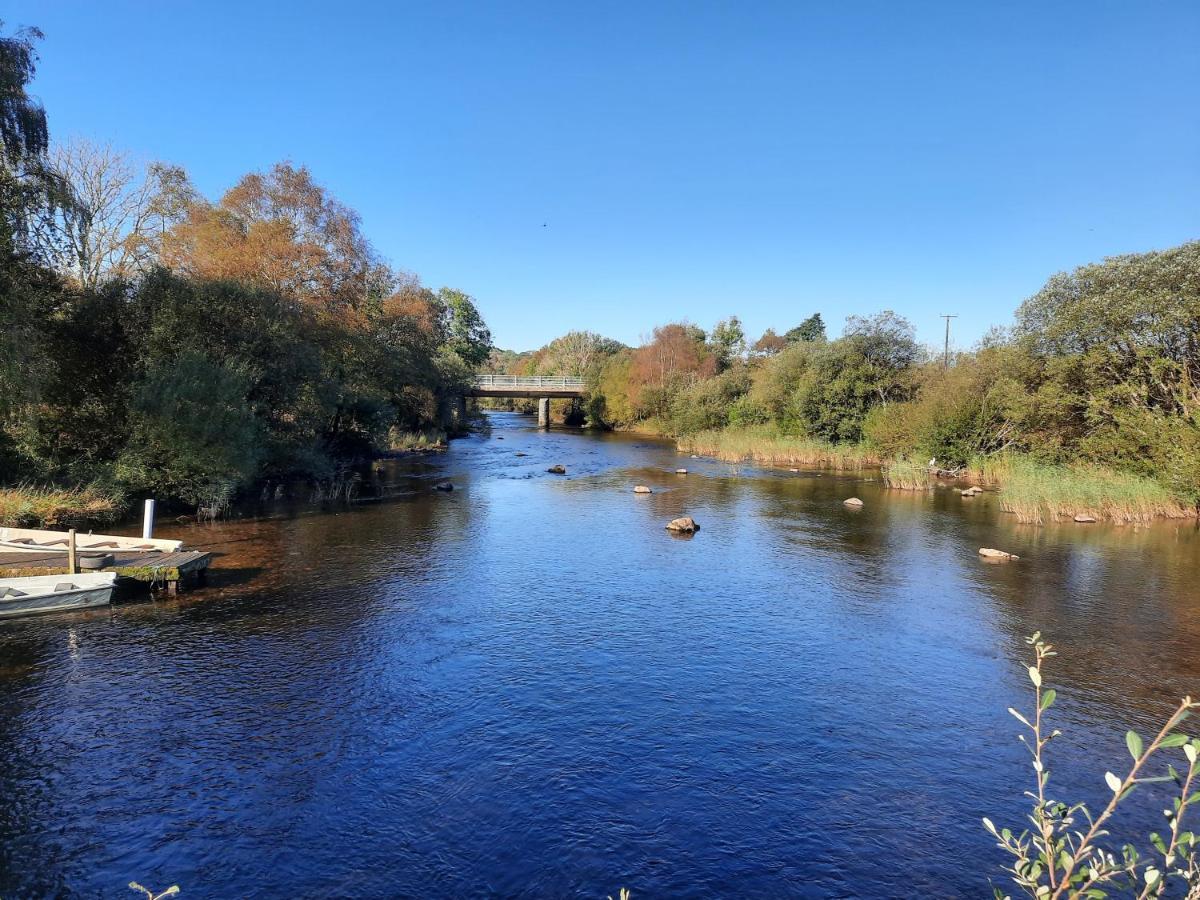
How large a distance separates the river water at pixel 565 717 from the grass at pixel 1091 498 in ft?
21.4

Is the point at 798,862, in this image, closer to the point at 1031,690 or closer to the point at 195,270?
the point at 1031,690

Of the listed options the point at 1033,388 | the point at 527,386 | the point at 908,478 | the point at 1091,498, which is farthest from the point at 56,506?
the point at 527,386

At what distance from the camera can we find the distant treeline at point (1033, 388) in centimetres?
3030

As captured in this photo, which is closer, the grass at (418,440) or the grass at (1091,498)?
the grass at (1091,498)

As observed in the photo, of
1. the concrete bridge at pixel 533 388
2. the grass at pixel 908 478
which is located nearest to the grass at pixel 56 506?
the grass at pixel 908 478

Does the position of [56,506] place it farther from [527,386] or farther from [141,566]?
[527,386]

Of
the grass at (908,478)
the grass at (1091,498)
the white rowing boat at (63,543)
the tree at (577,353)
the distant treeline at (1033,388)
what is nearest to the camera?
the white rowing boat at (63,543)

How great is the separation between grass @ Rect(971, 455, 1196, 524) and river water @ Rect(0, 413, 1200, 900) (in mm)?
6509

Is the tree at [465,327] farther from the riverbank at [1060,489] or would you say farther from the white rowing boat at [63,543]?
the white rowing boat at [63,543]

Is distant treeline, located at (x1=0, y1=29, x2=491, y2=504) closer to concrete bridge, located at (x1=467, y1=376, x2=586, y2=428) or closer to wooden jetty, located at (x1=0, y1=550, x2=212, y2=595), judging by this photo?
wooden jetty, located at (x1=0, y1=550, x2=212, y2=595)

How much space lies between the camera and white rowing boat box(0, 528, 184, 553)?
690 inches

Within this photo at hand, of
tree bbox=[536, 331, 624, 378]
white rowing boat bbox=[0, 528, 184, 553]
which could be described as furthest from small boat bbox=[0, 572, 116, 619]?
tree bbox=[536, 331, 624, 378]

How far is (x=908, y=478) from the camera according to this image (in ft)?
127

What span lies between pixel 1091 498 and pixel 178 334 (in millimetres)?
36332
